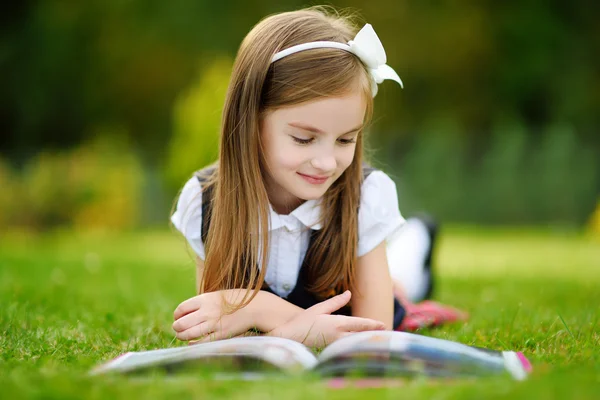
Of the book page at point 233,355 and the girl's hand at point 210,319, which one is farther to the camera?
the girl's hand at point 210,319

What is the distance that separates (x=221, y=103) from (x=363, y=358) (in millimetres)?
13088

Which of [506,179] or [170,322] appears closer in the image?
[170,322]

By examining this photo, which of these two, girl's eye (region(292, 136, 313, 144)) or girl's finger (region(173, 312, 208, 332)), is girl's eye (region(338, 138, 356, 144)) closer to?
girl's eye (region(292, 136, 313, 144))

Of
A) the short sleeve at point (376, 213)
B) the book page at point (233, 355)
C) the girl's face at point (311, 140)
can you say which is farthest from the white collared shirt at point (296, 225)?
the book page at point (233, 355)

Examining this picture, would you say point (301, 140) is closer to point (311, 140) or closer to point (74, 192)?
point (311, 140)

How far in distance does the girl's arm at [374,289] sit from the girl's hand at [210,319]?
19.5 inches

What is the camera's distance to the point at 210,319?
2.51m

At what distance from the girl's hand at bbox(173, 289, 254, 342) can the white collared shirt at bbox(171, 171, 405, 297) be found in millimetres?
320

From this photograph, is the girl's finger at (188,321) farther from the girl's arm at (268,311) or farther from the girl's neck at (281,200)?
the girl's neck at (281,200)

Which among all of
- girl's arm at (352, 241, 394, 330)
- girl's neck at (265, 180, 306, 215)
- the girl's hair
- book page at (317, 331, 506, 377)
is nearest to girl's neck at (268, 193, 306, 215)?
girl's neck at (265, 180, 306, 215)

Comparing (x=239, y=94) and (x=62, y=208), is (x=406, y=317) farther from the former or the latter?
(x=62, y=208)

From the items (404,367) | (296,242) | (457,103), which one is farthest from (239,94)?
(457,103)

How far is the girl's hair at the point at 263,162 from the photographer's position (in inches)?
99.8

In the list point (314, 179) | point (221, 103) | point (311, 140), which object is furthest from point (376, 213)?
point (221, 103)
